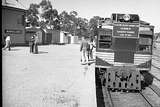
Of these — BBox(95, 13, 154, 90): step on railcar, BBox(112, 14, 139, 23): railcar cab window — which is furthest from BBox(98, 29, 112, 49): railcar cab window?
BBox(112, 14, 139, 23): railcar cab window

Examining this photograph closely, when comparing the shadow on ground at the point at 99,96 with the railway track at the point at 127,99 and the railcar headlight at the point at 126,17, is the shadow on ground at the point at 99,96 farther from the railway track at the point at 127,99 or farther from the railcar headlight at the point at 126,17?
the railcar headlight at the point at 126,17

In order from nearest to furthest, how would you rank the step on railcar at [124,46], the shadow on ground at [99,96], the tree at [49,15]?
the shadow on ground at [99,96]
the step on railcar at [124,46]
the tree at [49,15]

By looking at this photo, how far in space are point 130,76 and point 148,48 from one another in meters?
1.54

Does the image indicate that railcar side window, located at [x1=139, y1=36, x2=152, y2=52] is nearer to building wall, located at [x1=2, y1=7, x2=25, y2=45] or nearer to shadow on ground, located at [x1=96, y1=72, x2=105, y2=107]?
shadow on ground, located at [x1=96, y1=72, x2=105, y2=107]

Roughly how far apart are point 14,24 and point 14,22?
281mm

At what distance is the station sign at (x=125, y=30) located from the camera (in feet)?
35.6

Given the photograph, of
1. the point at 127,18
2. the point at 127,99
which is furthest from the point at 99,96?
the point at 127,18

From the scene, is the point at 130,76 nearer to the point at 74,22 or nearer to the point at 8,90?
the point at 8,90

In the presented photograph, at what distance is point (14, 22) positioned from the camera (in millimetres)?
35719

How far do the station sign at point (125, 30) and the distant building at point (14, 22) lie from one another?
24383mm

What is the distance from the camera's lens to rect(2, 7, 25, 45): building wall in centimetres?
3431

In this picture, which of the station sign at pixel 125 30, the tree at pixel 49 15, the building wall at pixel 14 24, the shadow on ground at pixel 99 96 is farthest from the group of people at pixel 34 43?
the tree at pixel 49 15

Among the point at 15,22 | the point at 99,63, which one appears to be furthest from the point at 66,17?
the point at 99,63

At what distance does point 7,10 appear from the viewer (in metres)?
34.7
